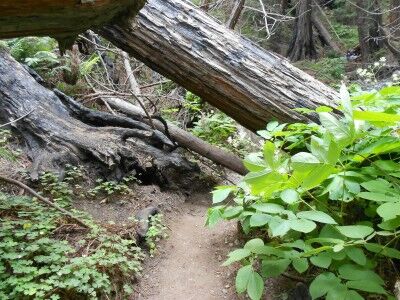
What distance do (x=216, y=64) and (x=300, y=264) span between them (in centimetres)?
249

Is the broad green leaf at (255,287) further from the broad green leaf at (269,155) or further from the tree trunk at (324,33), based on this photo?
the tree trunk at (324,33)

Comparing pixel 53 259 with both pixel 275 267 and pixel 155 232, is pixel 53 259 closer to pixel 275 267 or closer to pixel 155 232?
pixel 155 232

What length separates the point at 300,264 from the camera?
1953 mm

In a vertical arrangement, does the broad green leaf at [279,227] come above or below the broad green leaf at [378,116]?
below

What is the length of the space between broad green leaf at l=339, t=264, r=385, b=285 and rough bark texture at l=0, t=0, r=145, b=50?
1829 mm

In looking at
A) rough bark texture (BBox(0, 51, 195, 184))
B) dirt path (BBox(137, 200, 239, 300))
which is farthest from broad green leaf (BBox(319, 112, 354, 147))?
rough bark texture (BBox(0, 51, 195, 184))

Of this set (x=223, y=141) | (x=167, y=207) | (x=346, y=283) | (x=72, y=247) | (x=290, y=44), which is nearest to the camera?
(x=346, y=283)

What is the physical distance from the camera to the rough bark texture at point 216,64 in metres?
3.85

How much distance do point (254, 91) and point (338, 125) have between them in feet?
6.66

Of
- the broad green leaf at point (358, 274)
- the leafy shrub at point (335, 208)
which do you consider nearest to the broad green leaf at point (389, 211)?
the leafy shrub at point (335, 208)

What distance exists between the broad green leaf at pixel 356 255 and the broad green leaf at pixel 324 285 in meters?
0.13

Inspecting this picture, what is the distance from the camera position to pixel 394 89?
233 cm

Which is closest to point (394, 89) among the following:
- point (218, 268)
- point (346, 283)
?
point (346, 283)

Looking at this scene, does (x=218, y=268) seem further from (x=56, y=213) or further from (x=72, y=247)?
(x=56, y=213)
